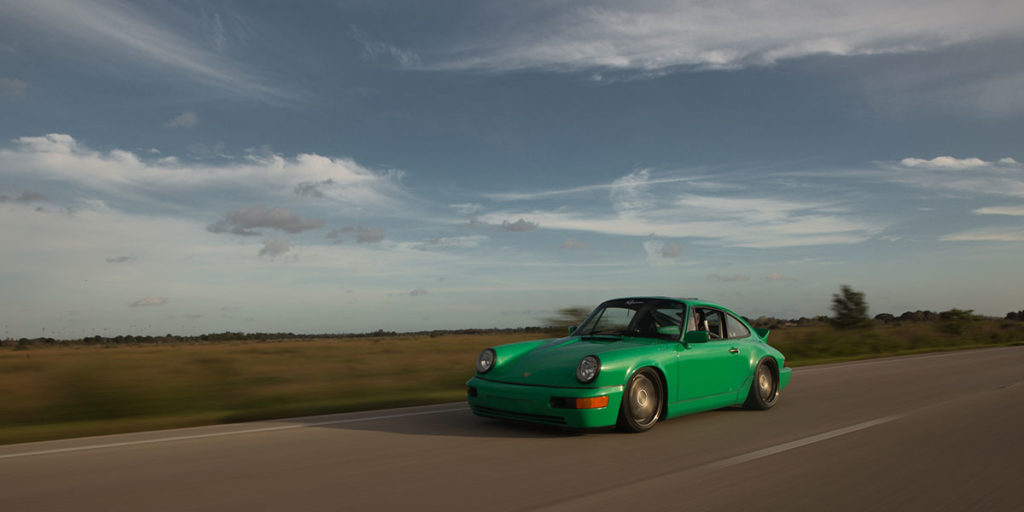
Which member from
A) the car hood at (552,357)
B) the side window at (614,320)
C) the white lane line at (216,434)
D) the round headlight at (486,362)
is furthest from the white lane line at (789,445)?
the white lane line at (216,434)

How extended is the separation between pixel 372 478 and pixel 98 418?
238 inches

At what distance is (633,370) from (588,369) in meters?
0.48

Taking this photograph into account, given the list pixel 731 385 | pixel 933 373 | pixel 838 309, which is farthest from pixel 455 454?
pixel 838 309

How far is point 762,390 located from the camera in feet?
28.3

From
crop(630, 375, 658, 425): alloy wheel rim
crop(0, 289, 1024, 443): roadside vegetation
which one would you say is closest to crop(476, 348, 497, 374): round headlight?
crop(630, 375, 658, 425): alloy wheel rim

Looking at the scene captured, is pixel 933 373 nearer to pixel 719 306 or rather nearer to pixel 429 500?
pixel 719 306

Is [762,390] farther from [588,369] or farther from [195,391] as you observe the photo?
[195,391]

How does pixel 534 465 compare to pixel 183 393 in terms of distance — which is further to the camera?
pixel 183 393

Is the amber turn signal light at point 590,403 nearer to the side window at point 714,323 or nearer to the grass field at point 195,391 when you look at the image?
the side window at point 714,323

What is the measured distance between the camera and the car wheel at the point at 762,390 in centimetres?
846

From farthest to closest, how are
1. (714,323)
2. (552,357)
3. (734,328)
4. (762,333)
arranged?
(762,333) < (734,328) < (714,323) < (552,357)

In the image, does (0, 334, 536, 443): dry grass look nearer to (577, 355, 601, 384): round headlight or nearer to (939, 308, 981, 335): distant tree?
(577, 355, 601, 384): round headlight

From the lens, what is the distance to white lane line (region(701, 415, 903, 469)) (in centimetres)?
553

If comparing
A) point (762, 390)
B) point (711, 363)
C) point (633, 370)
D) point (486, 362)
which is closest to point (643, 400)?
point (633, 370)
